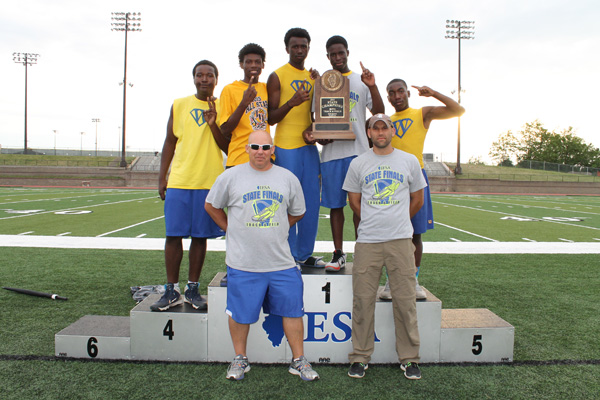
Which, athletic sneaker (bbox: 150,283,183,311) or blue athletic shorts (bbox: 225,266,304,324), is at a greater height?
blue athletic shorts (bbox: 225,266,304,324)

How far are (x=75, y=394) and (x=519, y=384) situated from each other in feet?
9.08

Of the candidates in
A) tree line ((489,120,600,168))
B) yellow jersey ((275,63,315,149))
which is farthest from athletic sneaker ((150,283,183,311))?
tree line ((489,120,600,168))

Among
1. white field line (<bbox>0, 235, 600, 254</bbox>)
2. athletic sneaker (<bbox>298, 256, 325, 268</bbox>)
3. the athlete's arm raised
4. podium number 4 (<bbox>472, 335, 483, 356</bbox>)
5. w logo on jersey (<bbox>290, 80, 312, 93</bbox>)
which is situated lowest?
podium number 4 (<bbox>472, 335, 483, 356</bbox>)

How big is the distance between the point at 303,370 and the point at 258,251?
0.84 m

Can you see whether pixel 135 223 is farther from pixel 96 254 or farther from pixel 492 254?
pixel 492 254

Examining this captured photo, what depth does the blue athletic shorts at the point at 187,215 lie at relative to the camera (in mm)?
3316

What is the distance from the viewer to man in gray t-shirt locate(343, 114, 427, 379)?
2.95 m

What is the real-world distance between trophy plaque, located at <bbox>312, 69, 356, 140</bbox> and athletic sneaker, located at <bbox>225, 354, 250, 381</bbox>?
166cm

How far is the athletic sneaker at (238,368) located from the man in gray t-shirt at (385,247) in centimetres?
71

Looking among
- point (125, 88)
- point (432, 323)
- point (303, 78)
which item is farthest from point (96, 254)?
point (125, 88)

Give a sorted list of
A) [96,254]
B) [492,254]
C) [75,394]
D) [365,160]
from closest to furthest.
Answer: [75,394] < [365,160] < [96,254] < [492,254]

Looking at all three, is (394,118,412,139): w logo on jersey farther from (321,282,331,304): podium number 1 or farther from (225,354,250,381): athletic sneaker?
(225,354,250,381): athletic sneaker

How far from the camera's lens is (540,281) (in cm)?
536

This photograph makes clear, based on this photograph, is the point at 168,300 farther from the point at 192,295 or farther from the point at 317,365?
the point at 317,365
